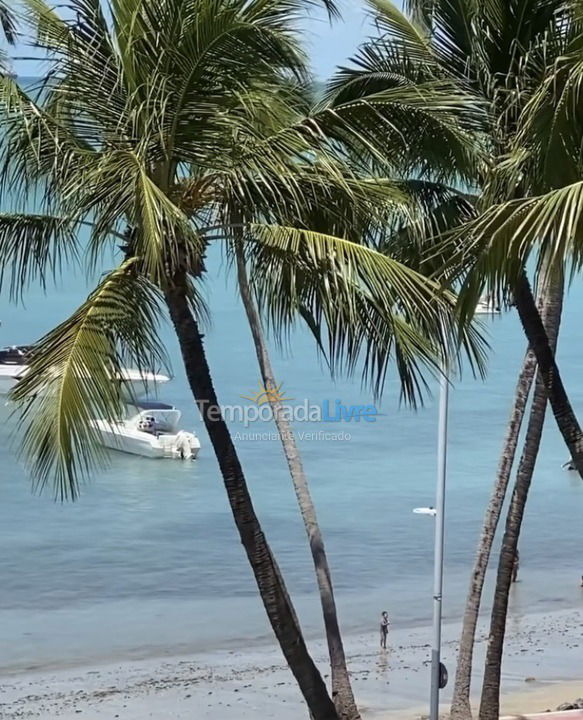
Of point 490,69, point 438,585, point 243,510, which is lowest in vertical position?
point 438,585

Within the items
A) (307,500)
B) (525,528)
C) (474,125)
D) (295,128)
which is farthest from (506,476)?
(525,528)

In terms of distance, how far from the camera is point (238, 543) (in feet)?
124

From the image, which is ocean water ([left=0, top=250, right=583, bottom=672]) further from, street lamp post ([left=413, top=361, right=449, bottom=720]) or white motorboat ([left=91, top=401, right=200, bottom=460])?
street lamp post ([left=413, top=361, right=449, bottom=720])

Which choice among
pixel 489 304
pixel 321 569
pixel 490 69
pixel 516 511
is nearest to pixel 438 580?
pixel 321 569

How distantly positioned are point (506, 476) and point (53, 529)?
2830 cm

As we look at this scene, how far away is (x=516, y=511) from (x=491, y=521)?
1.05 metres

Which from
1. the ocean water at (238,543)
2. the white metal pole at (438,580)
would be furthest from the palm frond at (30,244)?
the white metal pole at (438,580)

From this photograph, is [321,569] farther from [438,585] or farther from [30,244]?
[30,244]

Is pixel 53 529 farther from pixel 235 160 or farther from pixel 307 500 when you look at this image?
pixel 235 160

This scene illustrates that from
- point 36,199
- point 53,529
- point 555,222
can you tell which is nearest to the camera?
point 555,222

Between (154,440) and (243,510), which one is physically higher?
(243,510)

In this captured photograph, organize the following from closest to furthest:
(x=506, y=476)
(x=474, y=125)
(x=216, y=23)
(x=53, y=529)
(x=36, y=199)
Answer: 1. (x=216, y=23)
2. (x=36, y=199)
3. (x=474, y=125)
4. (x=506, y=476)
5. (x=53, y=529)

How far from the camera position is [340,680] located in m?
14.2

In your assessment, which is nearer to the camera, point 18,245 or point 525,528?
point 18,245
